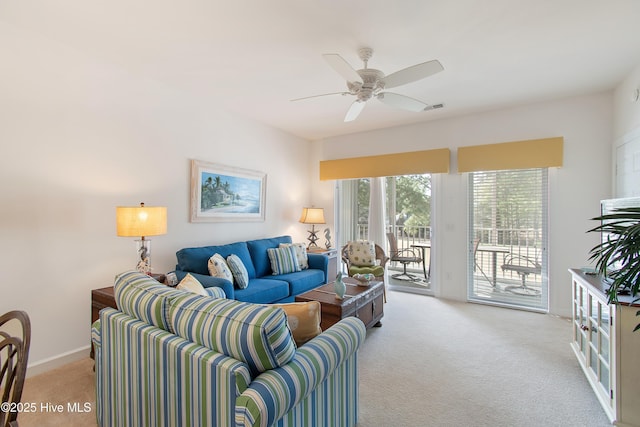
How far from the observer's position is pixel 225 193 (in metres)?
4.07

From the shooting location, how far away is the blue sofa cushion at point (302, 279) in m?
3.69

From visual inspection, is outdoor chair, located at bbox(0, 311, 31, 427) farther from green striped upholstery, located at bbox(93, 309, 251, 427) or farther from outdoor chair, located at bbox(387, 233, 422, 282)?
outdoor chair, located at bbox(387, 233, 422, 282)

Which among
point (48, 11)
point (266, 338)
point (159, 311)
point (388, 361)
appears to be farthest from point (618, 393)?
point (48, 11)

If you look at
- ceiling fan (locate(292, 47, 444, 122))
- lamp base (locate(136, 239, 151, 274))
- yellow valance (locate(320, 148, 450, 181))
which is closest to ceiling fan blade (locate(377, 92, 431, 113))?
ceiling fan (locate(292, 47, 444, 122))

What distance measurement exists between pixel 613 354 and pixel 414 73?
222 centimetres

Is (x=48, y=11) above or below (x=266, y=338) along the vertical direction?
above

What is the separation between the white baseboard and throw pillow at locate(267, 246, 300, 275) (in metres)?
2.06

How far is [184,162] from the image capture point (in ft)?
11.7

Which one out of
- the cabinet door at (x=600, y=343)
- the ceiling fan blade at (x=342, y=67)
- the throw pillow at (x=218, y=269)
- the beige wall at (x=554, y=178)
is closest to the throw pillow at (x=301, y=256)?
the throw pillow at (x=218, y=269)

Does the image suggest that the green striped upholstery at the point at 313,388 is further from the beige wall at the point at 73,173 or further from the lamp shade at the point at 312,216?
the lamp shade at the point at 312,216

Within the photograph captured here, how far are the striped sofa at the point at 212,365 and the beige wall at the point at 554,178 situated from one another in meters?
3.20

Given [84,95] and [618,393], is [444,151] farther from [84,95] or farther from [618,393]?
[84,95]

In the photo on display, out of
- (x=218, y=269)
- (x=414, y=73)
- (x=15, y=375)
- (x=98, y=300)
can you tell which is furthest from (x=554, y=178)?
(x=98, y=300)

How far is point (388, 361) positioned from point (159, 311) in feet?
6.52
